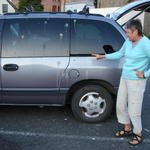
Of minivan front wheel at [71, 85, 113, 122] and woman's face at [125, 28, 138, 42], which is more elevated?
woman's face at [125, 28, 138, 42]

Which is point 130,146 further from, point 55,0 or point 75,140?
point 55,0

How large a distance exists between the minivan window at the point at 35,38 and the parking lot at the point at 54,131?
1140 mm

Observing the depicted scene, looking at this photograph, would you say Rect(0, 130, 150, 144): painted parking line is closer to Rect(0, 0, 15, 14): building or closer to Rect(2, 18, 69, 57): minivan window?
Rect(2, 18, 69, 57): minivan window

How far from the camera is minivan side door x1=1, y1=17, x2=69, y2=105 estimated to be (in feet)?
14.4

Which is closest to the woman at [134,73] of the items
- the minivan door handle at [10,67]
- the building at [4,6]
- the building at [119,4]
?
the minivan door handle at [10,67]

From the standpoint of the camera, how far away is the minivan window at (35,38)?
174 inches

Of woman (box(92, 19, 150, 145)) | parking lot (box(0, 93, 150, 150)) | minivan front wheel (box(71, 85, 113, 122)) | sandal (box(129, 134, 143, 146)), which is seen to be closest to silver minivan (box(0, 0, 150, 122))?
minivan front wheel (box(71, 85, 113, 122))

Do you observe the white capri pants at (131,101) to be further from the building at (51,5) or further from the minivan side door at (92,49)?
the building at (51,5)

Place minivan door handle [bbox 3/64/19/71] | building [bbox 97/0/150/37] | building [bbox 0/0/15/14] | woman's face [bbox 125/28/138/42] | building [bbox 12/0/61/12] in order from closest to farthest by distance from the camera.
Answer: woman's face [bbox 125/28/138/42] → minivan door handle [bbox 3/64/19/71] → building [bbox 97/0/150/37] → building [bbox 0/0/15/14] → building [bbox 12/0/61/12]

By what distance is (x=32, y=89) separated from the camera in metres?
4.47

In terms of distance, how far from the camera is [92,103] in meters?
4.51

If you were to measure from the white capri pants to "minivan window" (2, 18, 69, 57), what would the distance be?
1082 millimetres

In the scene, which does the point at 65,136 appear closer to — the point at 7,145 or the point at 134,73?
the point at 7,145

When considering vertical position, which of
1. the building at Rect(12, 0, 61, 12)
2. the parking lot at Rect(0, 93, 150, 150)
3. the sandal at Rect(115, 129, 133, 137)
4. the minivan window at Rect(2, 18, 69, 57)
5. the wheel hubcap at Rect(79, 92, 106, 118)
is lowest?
the parking lot at Rect(0, 93, 150, 150)
